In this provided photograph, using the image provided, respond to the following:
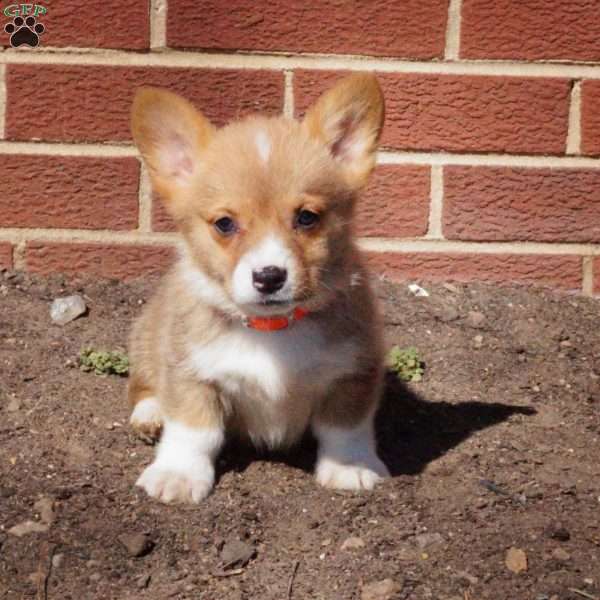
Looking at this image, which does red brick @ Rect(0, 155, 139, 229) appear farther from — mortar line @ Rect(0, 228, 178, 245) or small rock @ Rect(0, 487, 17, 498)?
small rock @ Rect(0, 487, 17, 498)

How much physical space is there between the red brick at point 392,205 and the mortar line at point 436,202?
0.02m

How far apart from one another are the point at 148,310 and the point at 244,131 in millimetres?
853

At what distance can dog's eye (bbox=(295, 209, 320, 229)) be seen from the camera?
308cm

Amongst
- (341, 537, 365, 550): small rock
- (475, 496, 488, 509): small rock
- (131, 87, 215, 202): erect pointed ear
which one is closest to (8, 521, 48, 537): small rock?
(341, 537, 365, 550): small rock

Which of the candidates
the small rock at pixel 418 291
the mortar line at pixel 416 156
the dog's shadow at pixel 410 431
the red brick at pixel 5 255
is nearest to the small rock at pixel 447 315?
the small rock at pixel 418 291

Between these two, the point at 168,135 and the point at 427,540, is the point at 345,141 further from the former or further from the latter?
the point at 427,540

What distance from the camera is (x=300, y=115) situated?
4293mm

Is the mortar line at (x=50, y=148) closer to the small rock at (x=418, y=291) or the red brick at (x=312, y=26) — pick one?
the red brick at (x=312, y=26)

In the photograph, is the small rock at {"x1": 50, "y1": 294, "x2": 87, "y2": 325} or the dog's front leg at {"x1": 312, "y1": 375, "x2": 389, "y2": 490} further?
the small rock at {"x1": 50, "y1": 294, "x2": 87, "y2": 325}

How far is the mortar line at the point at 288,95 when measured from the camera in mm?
4246

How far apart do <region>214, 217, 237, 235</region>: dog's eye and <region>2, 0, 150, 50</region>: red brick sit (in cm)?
135

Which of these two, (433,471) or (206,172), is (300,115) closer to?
(206,172)

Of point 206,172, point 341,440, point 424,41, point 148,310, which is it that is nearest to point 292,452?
point 341,440

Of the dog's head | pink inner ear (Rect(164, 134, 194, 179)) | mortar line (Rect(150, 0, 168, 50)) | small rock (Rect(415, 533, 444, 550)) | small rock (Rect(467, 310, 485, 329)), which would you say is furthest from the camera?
small rock (Rect(467, 310, 485, 329))
